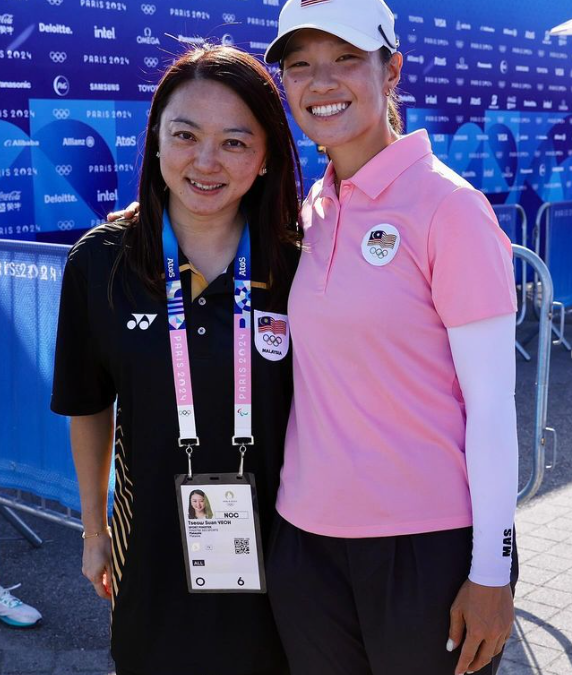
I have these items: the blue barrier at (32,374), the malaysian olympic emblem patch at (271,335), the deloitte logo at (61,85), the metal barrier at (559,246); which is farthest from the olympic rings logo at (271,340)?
the metal barrier at (559,246)

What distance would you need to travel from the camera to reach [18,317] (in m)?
3.66

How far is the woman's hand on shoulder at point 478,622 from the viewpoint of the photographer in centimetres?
184

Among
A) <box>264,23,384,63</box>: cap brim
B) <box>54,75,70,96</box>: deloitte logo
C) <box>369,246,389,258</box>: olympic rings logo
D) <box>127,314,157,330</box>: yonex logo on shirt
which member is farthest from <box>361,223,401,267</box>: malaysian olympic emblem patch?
<box>54,75,70,96</box>: deloitte logo

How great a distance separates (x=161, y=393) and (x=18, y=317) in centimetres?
177

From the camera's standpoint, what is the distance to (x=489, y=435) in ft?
6.05

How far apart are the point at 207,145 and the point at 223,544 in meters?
0.90

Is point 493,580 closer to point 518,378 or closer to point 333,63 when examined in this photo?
point 333,63

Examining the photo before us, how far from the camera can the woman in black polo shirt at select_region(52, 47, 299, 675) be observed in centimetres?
208

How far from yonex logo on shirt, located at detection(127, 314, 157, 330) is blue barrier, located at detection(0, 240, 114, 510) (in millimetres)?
1437

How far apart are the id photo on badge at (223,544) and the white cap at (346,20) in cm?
102

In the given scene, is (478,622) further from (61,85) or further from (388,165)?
(61,85)

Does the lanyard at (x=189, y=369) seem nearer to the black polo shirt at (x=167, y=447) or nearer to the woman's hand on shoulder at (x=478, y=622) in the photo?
the black polo shirt at (x=167, y=447)

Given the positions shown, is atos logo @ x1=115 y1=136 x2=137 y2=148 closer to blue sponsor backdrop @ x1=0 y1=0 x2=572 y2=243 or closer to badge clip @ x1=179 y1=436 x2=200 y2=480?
blue sponsor backdrop @ x1=0 y1=0 x2=572 y2=243

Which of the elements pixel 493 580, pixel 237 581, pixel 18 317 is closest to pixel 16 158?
pixel 18 317
